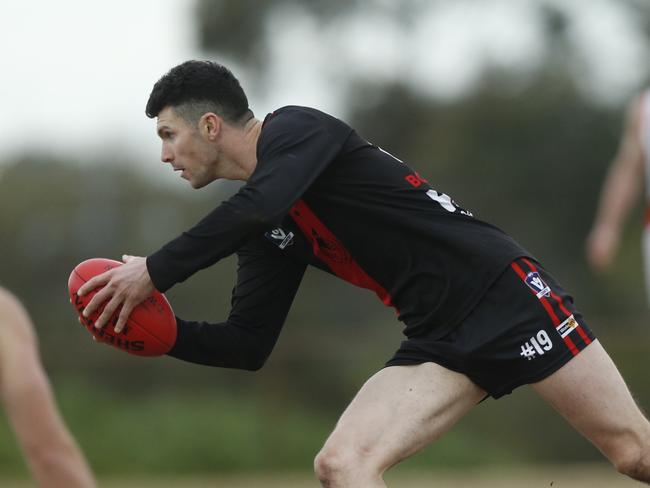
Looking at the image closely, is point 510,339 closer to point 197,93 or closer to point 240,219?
point 240,219

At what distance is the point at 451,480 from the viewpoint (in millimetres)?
12320

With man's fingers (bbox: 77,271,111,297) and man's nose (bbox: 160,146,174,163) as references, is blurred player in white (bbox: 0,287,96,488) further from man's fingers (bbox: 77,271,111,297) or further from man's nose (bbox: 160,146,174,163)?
→ man's nose (bbox: 160,146,174,163)

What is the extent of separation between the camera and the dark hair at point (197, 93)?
5.18m

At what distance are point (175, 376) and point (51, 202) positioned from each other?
977 cm

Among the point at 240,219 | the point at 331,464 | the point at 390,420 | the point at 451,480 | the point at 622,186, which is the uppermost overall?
the point at 240,219

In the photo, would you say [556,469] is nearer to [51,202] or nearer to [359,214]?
[359,214]

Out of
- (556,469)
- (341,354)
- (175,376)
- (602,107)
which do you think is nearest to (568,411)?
(556,469)

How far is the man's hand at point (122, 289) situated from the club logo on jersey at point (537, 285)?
151 centimetres

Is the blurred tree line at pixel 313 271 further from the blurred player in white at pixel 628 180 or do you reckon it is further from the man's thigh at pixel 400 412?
the man's thigh at pixel 400 412

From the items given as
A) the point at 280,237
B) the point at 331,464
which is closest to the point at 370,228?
the point at 280,237

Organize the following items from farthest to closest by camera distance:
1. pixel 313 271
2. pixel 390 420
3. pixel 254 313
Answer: pixel 313 271 → pixel 254 313 → pixel 390 420

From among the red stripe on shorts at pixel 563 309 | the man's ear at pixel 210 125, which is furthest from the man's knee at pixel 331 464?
the man's ear at pixel 210 125

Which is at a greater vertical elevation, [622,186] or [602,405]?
[622,186]

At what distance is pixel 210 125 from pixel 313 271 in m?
16.3
